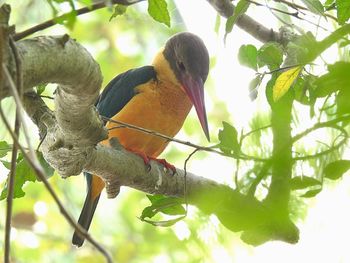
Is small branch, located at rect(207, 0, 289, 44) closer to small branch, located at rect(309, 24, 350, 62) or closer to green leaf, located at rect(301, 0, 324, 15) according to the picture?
green leaf, located at rect(301, 0, 324, 15)

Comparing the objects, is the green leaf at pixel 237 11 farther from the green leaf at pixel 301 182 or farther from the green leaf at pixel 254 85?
the green leaf at pixel 301 182

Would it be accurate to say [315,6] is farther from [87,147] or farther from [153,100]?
[153,100]

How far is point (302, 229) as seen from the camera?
212cm

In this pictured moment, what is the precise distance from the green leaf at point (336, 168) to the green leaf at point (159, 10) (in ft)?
2.04

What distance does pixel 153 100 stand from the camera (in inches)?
135

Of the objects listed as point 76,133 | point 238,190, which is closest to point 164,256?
point 76,133

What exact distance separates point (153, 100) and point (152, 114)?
0.29 ft

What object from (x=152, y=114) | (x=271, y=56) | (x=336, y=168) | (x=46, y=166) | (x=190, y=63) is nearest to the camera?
(x=336, y=168)

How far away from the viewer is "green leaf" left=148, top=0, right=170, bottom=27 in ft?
5.17

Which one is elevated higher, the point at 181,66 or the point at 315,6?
the point at 315,6

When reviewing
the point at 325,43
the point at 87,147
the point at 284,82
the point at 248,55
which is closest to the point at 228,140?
the point at 284,82

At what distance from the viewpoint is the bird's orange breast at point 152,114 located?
3332mm

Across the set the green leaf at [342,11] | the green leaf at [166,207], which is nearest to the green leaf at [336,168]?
the green leaf at [342,11]

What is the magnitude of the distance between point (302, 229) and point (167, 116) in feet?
4.61
